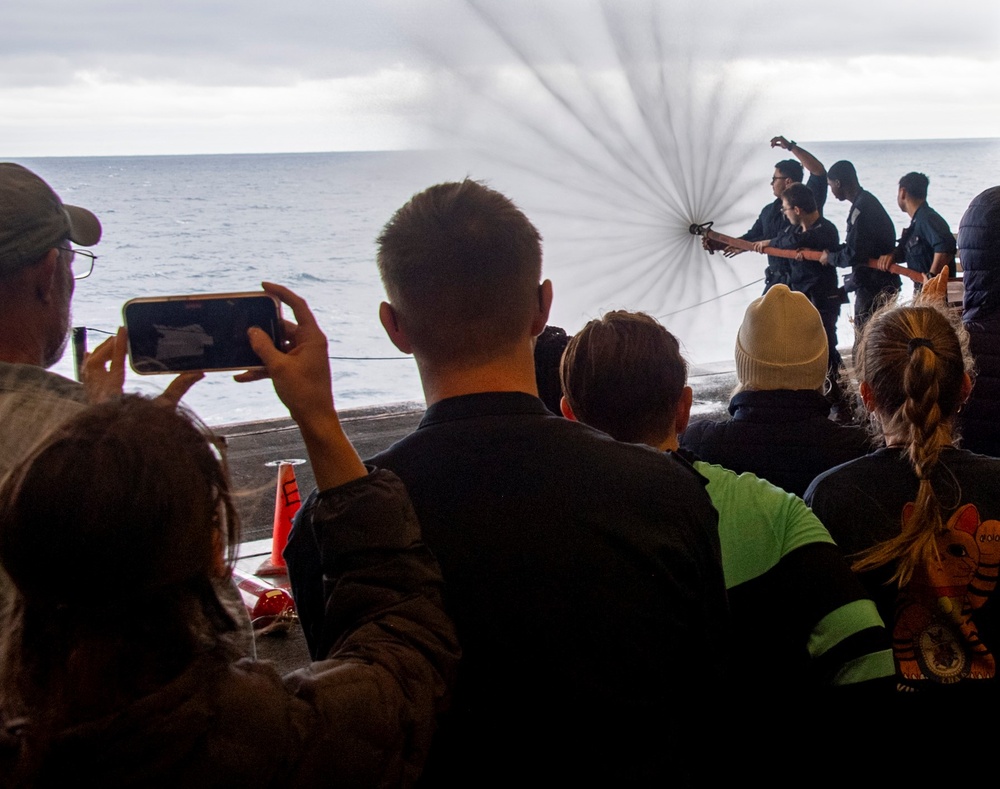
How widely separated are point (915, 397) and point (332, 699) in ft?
4.12

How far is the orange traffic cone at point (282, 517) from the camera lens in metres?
2.90

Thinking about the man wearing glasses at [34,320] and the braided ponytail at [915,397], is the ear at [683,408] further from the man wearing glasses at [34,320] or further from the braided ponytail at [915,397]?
the man wearing glasses at [34,320]

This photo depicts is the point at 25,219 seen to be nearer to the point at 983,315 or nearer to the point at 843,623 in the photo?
the point at 843,623

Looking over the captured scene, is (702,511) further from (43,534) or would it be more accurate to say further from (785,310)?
(785,310)

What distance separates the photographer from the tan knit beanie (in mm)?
2131

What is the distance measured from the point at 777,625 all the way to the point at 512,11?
6.60m

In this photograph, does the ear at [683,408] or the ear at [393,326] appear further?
the ear at [683,408]

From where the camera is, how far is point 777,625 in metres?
1.50

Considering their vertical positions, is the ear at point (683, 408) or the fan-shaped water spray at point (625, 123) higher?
the fan-shaped water spray at point (625, 123)

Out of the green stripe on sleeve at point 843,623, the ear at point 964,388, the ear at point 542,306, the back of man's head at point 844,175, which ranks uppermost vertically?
the back of man's head at point 844,175

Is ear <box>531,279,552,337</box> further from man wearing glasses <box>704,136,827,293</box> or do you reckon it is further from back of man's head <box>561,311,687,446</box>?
man wearing glasses <box>704,136,827,293</box>

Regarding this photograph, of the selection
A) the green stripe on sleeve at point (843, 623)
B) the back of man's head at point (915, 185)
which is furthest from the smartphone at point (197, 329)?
the back of man's head at point (915, 185)

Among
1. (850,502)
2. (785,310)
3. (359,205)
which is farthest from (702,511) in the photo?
(359,205)

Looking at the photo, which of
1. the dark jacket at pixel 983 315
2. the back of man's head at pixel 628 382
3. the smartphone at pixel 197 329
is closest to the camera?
the smartphone at pixel 197 329
